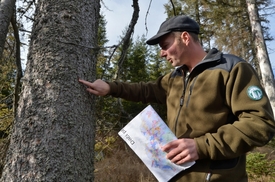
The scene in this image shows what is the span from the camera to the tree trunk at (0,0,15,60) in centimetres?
264

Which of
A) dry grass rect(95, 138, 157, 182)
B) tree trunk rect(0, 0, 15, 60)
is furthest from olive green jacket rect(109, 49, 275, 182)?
dry grass rect(95, 138, 157, 182)

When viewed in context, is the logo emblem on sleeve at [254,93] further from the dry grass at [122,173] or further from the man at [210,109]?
the dry grass at [122,173]

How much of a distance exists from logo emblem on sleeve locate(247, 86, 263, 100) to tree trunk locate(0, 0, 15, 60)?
2344mm

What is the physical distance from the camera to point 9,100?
11.1 ft

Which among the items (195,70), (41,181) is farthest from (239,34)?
(41,181)

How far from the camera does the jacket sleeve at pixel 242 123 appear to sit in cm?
135

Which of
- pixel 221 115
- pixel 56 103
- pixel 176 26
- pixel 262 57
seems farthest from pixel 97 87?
pixel 262 57

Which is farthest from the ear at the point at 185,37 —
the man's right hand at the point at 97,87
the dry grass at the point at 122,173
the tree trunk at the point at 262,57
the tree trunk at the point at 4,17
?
the tree trunk at the point at 262,57

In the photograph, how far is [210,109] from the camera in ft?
5.15

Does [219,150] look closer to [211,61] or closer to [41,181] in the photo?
[211,61]

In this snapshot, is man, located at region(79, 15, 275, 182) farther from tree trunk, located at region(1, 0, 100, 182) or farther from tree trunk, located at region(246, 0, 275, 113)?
tree trunk, located at region(246, 0, 275, 113)

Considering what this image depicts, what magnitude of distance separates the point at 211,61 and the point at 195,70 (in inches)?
4.6

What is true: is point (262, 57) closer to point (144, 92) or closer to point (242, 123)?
point (144, 92)

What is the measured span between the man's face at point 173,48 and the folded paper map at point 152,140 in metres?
0.41
